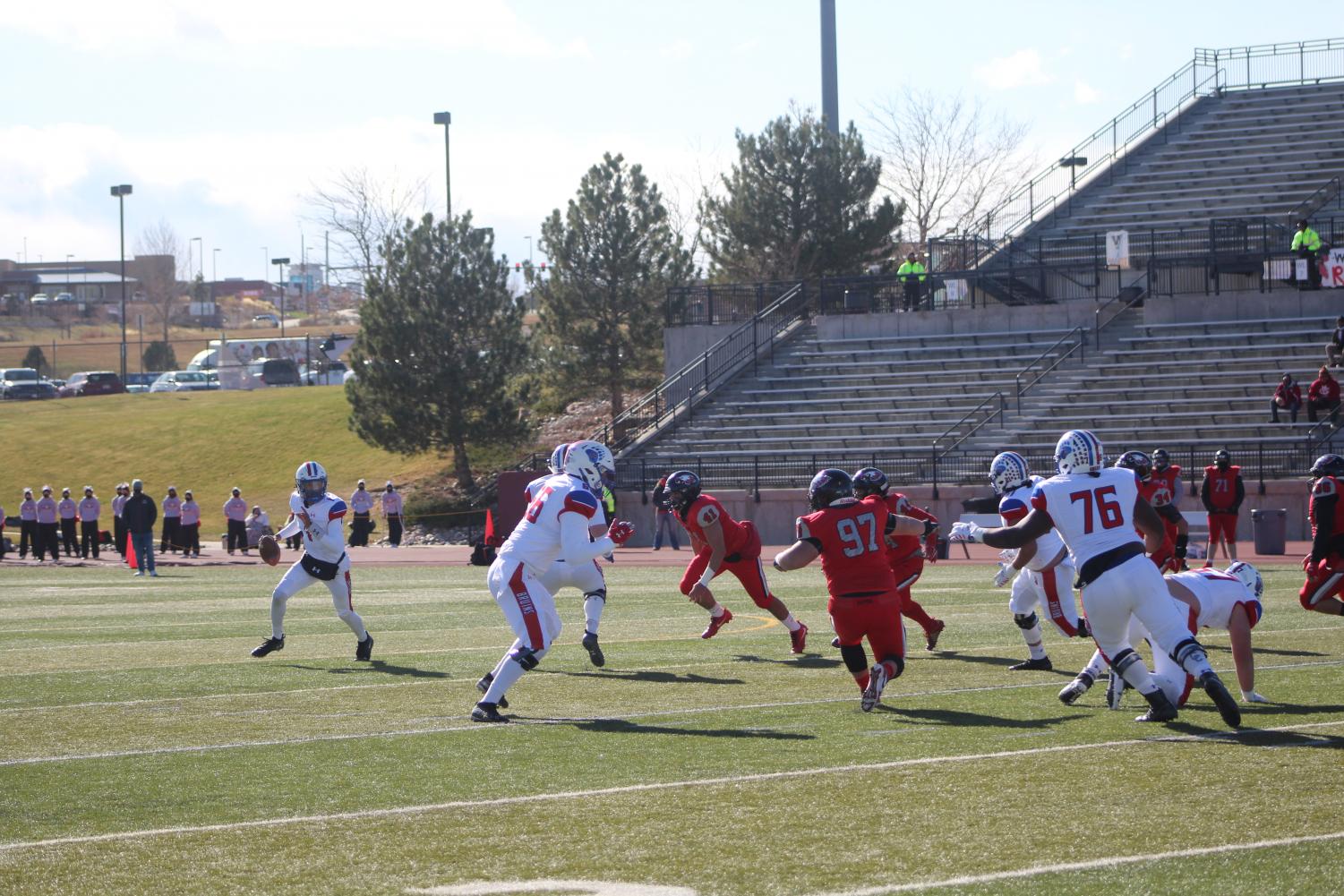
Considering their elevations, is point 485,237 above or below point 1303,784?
above

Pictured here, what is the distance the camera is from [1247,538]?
31109 mm

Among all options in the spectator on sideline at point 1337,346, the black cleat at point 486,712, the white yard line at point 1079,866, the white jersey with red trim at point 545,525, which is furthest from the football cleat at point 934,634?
the spectator on sideline at point 1337,346

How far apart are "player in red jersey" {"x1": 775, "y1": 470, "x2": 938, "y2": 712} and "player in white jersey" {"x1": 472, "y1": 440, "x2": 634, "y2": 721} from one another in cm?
146

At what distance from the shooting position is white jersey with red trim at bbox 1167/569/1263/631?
10133mm

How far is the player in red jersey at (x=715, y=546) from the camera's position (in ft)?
47.3

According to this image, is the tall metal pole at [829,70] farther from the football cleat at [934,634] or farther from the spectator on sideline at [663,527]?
the football cleat at [934,634]

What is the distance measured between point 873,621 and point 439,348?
125 ft

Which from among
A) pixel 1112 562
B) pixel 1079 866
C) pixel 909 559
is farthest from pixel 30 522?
pixel 1079 866

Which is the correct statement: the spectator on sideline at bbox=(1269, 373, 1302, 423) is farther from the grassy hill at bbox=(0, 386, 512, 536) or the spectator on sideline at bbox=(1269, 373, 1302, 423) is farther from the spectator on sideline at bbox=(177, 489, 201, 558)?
the grassy hill at bbox=(0, 386, 512, 536)

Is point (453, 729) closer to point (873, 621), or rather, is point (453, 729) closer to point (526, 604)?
point (526, 604)

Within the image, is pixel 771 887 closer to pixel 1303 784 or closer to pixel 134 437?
pixel 1303 784

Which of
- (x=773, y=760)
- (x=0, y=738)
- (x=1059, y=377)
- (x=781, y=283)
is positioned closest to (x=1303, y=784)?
(x=773, y=760)

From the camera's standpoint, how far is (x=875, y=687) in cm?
1038

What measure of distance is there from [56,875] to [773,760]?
152 inches
